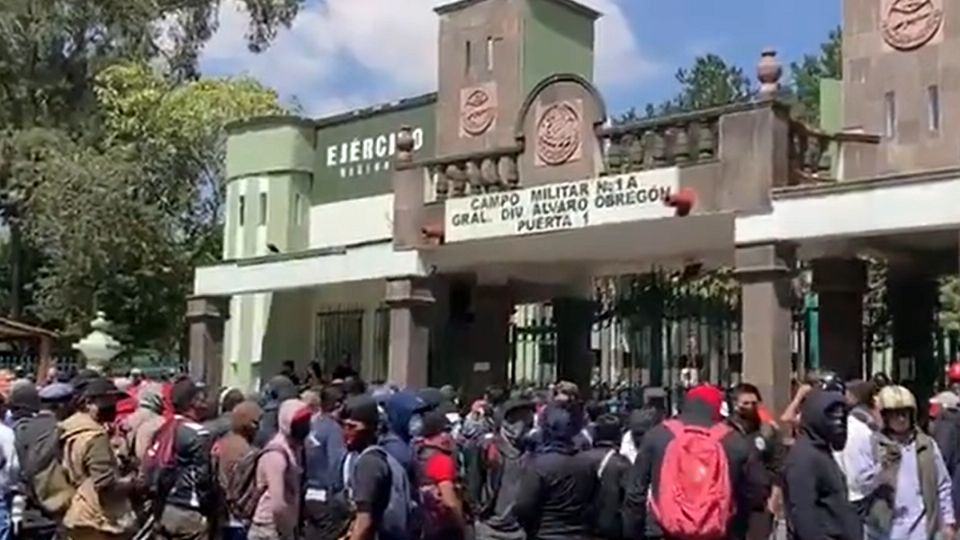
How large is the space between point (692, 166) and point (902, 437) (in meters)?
8.41

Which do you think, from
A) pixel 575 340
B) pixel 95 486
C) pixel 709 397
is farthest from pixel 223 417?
pixel 575 340

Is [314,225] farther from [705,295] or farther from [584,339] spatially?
[705,295]

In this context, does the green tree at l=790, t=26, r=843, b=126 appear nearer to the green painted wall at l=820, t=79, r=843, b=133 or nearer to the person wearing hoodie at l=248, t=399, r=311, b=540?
the green painted wall at l=820, t=79, r=843, b=133

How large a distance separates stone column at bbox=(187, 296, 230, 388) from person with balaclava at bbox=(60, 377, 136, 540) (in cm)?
1531

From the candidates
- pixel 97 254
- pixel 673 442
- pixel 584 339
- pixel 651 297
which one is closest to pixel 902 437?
pixel 673 442

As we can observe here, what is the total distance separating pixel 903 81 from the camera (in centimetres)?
1969

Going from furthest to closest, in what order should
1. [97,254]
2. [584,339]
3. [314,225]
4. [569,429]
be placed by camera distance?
[97,254], [314,225], [584,339], [569,429]

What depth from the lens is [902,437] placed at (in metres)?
8.74

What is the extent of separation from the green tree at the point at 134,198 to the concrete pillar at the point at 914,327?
59.8 ft

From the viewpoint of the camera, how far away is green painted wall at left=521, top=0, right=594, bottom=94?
22359 mm

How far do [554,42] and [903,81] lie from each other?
543 cm

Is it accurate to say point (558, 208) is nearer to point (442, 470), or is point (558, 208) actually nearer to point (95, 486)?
point (95, 486)

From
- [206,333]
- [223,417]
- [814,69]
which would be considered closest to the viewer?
[223,417]

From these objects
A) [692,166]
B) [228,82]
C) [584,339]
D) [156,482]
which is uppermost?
[228,82]
